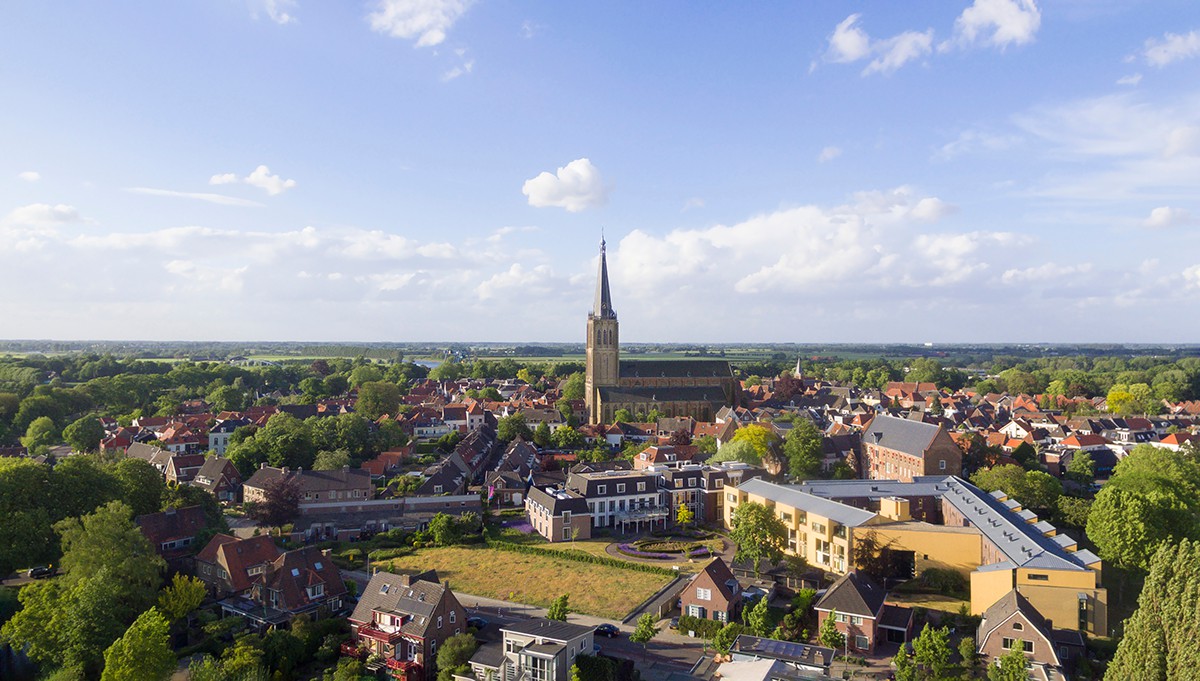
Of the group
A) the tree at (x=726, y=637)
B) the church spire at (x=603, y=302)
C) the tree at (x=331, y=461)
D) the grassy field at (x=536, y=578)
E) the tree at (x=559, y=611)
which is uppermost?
the church spire at (x=603, y=302)

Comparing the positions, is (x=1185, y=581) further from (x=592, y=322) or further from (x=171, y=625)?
(x=592, y=322)

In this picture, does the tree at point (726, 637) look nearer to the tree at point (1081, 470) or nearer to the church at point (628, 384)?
the tree at point (1081, 470)

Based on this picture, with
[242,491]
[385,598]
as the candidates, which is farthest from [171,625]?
[242,491]

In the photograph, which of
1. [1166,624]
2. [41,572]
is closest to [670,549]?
[1166,624]

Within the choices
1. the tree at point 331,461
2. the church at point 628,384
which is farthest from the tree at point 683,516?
the church at point 628,384

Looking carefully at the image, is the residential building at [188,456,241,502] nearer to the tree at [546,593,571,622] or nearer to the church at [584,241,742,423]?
the tree at [546,593,571,622]

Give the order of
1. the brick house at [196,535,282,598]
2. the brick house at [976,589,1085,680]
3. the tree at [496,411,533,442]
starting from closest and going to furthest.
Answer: the brick house at [976,589,1085,680] < the brick house at [196,535,282,598] < the tree at [496,411,533,442]

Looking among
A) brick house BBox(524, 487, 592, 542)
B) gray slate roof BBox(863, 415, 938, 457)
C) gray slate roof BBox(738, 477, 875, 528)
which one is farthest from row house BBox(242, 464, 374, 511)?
gray slate roof BBox(863, 415, 938, 457)
